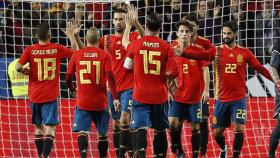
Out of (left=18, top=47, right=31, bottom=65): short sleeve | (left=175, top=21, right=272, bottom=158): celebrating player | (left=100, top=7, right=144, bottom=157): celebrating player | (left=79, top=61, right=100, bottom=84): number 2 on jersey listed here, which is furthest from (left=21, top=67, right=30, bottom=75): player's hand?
(left=175, top=21, right=272, bottom=158): celebrating player

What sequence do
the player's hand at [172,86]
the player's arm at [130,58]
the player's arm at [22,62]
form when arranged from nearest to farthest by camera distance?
the player's arm at [130,58], the player's hand at [172,86], the player's arm at [22,62]

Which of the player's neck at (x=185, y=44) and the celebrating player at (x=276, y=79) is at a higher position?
the player's neck at (x=185, y=44)

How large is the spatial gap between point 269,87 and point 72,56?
4.81 m

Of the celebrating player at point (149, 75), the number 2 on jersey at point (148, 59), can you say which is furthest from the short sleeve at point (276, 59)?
the number 2 on jersey at point (148, 59)

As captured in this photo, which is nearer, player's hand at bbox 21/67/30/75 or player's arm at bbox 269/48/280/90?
player's arm at bbox 269/48/280/90

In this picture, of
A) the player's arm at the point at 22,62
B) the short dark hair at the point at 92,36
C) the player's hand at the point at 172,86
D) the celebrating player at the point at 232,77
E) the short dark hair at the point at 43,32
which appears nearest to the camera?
the player's hand at the point at 172,86

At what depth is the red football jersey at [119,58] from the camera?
14.5m

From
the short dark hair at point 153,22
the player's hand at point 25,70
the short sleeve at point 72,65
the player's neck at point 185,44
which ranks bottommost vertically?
the player's hand at point 25,70

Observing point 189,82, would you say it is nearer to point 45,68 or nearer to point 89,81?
point 89,81

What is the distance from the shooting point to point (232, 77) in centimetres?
1419

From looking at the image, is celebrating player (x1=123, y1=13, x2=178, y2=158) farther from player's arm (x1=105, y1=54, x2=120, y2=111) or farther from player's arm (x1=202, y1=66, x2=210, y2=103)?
player's arm (x1=202, y1=66, x2=210, y2=103)

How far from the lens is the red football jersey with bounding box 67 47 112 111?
1331 centimetres

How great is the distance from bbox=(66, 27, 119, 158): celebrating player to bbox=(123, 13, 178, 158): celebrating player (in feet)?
2.38

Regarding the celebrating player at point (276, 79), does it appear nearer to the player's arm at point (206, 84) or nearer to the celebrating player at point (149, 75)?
the player's arm at point (206, 84)
